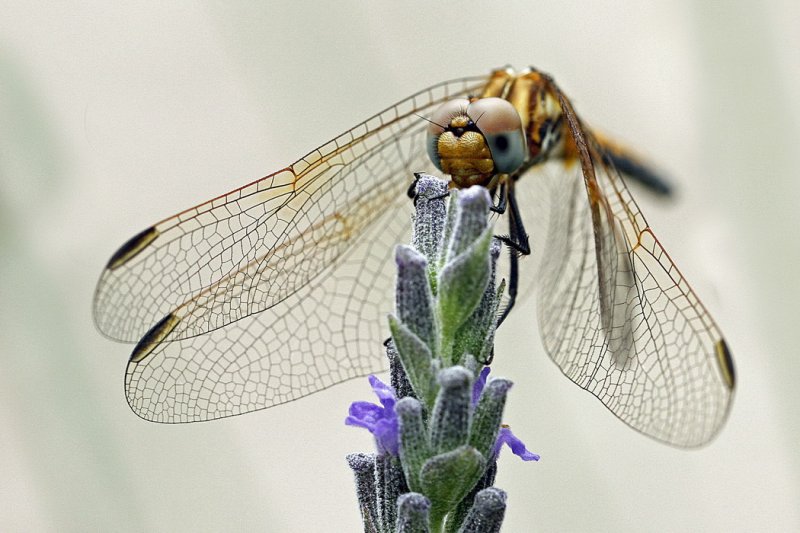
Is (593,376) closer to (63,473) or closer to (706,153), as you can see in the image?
(63,473)

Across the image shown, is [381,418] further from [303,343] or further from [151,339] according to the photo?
[303,343]

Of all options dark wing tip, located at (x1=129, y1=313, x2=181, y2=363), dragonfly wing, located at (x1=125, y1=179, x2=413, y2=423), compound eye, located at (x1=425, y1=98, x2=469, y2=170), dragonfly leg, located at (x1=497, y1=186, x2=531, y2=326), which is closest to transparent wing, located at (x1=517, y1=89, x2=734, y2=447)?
dragonfly leg, located at (x1=497, y1=186, x2=531, y2=326)

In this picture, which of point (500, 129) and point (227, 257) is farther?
point (227, 257)

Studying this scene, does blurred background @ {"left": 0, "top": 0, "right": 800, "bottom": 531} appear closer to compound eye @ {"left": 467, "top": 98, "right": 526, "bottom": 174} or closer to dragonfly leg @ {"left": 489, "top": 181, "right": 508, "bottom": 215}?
dragonfly leg @ {"left": 489, "top": 181, "right": 508, "bottom": 215}

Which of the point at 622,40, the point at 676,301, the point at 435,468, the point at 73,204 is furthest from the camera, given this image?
the point at 622,40

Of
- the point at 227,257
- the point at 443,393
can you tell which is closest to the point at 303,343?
the point at 227,257

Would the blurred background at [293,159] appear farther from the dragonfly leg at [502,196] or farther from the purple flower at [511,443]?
the purple flower at [511,443]

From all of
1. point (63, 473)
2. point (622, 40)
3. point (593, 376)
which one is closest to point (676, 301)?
point (593, 376)
